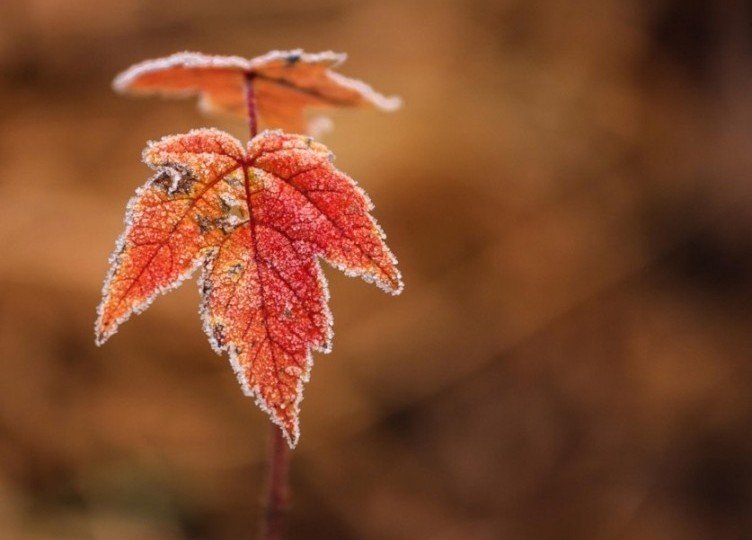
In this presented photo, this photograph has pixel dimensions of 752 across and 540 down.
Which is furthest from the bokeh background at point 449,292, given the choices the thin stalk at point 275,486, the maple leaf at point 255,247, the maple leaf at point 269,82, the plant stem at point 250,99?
the maple leaf at point 255,247

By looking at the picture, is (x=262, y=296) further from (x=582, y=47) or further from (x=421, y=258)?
(x=582, y=47)

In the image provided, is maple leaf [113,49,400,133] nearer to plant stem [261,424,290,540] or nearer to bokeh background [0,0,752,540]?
plant stem [261,424,290,540]

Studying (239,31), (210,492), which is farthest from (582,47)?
(210,492)

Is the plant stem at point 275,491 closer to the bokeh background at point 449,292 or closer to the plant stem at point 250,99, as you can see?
the plant stem at point 250,99

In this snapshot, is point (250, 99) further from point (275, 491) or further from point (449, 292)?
point (449, 292)

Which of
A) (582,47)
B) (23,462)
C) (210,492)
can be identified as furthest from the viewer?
(582,47)

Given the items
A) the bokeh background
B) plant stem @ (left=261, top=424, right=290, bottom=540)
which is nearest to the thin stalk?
plant stem @ (left=261, top=424, right=290, bottom=540)
